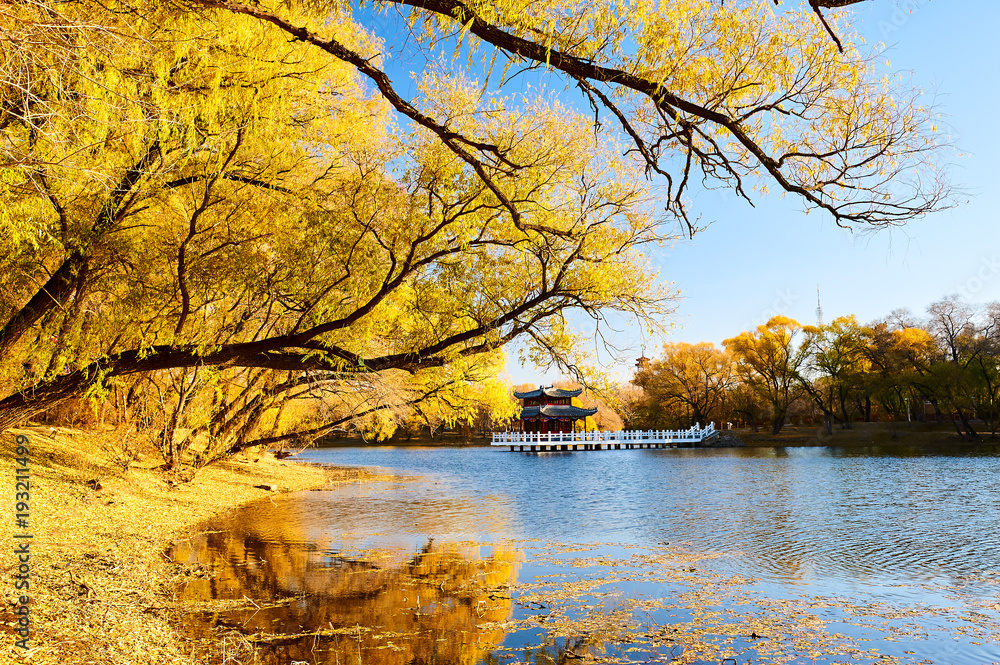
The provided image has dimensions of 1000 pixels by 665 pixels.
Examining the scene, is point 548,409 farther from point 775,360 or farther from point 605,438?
point 775,360

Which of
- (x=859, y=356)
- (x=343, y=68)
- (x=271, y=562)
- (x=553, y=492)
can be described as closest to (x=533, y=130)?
(x=343, y=68)

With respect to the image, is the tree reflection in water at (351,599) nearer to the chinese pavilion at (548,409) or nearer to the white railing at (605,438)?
the white railing at (605,438)

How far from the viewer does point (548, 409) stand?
61094mm

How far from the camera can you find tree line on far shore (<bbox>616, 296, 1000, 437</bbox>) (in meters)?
39.1

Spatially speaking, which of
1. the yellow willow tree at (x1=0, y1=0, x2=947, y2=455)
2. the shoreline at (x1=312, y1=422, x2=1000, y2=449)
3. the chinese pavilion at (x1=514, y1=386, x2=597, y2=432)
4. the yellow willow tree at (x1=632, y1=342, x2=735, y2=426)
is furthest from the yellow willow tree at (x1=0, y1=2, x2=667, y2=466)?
the chinese pavilion at (x1=514, y1=386, x2=597, y2=432)

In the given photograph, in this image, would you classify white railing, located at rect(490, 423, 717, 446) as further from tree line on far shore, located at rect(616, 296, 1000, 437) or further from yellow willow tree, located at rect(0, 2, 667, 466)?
yellow willow tree, located at rect(0, 2, 667, 466)

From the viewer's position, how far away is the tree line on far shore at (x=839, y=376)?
39062 mm

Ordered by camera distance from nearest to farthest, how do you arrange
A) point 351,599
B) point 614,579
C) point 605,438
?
point 351,599 < point 614,579 < point 605,438

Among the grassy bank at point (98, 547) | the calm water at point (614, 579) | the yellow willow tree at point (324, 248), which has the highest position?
the yellow willow tree at point (324, 248)

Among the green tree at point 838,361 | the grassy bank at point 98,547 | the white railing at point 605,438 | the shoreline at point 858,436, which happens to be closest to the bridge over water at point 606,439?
the white railing at point 605,438

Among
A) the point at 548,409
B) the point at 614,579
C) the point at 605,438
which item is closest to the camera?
the point at 614,579

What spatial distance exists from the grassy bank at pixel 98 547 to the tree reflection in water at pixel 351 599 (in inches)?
16.6

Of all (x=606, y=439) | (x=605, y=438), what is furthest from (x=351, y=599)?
(x=605, y=438)

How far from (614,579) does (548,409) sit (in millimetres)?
53426
